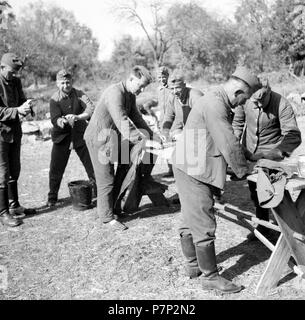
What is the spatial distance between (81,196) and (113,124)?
1380mm

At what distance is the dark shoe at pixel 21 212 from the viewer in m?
6.02

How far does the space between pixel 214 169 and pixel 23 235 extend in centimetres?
299

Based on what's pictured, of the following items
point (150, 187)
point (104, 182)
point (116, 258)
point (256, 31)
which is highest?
point (256, 31)

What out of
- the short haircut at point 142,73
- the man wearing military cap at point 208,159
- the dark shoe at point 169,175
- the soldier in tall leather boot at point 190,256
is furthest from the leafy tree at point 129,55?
the man wearing military cap at point 208,159

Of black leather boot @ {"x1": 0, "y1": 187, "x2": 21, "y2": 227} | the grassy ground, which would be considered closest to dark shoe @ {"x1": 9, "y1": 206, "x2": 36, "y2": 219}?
the grassy ground

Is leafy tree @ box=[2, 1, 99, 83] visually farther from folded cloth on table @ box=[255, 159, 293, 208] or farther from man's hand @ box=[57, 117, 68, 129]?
folded cloth on table @ box=[255, 159, 293, 208]

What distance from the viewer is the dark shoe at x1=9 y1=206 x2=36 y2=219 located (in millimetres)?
6016

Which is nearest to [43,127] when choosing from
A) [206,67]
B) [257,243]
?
[257,243]

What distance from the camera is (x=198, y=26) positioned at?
3859 centimetres

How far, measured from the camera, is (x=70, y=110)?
623 cm

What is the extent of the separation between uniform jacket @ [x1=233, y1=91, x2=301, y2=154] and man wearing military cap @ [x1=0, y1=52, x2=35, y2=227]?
9.09ft

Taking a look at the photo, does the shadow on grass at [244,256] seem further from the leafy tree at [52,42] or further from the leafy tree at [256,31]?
the leafy tree at [256,31]

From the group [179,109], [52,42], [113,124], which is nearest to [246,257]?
[113,124]

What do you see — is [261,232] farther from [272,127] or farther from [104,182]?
[104,182]
